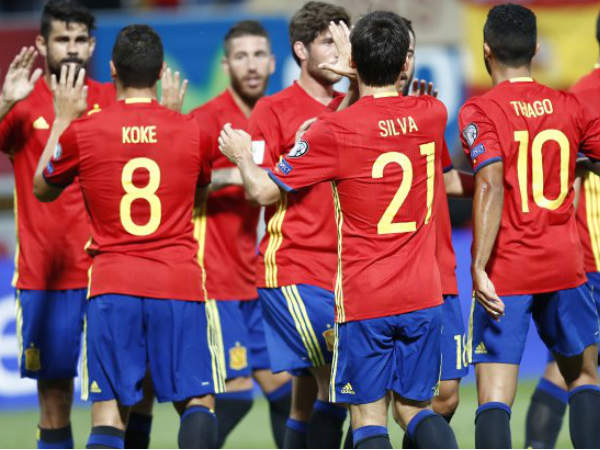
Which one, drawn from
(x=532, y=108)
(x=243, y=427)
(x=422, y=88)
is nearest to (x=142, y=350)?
(x=422, y=88)

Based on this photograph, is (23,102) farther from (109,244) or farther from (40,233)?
(109,244)

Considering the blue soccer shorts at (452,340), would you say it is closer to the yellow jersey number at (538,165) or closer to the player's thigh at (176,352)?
the yellow jersey number at (538,165)

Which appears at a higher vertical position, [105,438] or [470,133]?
[470,133]

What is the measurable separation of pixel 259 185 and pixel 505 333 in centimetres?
143

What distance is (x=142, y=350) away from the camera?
572 centimetres

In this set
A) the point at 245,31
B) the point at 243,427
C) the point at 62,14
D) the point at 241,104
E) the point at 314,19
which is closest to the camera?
the point at 314,19

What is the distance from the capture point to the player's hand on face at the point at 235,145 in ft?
18.5

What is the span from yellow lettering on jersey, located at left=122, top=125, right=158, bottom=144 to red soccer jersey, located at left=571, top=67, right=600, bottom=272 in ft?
7.86

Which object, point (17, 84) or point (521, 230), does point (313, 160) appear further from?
point (17, 84)

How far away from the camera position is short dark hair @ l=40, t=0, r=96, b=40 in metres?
6.88

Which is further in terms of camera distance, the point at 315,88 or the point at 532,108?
the point at 315,88

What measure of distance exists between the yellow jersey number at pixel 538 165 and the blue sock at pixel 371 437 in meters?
1.38

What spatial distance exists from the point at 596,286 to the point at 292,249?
174 centimetres

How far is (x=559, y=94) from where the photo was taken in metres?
5.86
